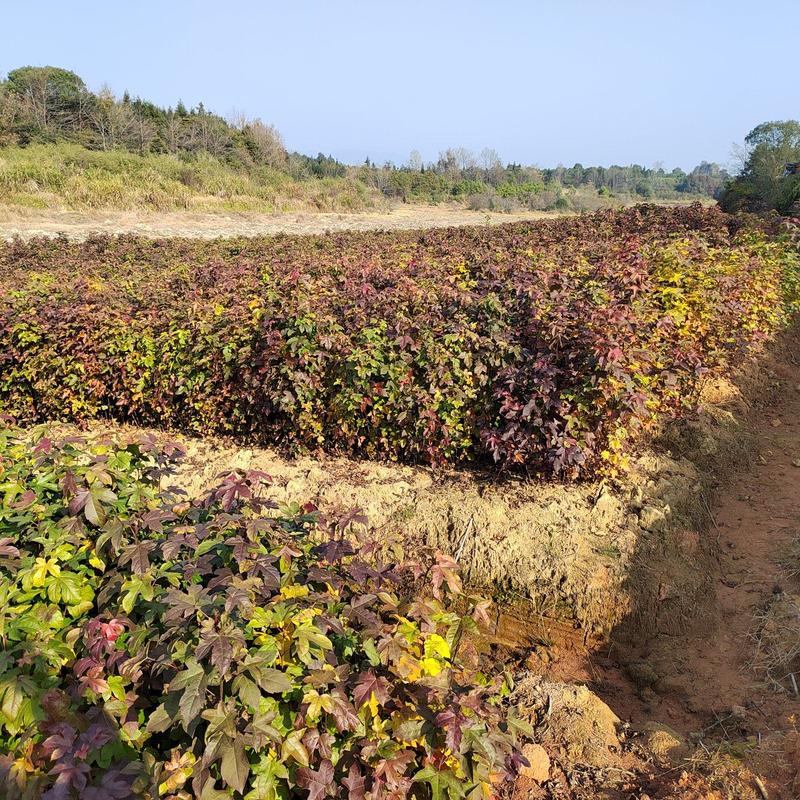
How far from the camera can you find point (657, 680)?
122 inches

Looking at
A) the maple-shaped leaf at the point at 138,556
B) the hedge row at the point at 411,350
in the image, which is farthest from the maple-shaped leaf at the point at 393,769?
the hedge row at the point at 411,350

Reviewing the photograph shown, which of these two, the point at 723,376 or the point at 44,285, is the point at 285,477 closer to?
the point at 44,285

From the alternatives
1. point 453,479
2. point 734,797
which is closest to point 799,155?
point 453,479

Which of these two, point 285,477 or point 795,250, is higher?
point 795,250

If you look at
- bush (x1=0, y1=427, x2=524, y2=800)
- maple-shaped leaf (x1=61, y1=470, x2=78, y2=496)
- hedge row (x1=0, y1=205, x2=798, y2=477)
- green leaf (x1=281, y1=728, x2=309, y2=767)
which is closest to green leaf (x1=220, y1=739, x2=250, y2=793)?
bush (x1=0, y1=427, x2=524, y2=800)

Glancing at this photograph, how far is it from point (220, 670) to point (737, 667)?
2.83m

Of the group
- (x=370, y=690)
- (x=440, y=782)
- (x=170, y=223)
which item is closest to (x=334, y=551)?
(x=370, y=690)

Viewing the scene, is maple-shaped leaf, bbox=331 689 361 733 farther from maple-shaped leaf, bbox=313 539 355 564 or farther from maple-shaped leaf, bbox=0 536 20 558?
maple-shaped leaf, bbox=0 536 20 558

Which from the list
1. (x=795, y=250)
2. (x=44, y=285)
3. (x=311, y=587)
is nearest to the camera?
(x=311, y=587)

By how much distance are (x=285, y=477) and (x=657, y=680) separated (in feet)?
8.59

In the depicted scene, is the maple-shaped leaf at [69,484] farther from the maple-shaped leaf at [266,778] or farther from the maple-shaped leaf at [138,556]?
the maple-shaped leaf at [266,778]

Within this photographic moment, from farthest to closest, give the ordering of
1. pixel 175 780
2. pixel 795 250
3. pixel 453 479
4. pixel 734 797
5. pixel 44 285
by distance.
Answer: pixel 795 250
pixel 44 285
pixel 453 479
pixel 734 797
pixel 175 780

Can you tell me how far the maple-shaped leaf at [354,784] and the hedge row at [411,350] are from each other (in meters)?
2.48

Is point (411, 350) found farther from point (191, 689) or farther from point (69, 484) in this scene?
point (191, 689)
